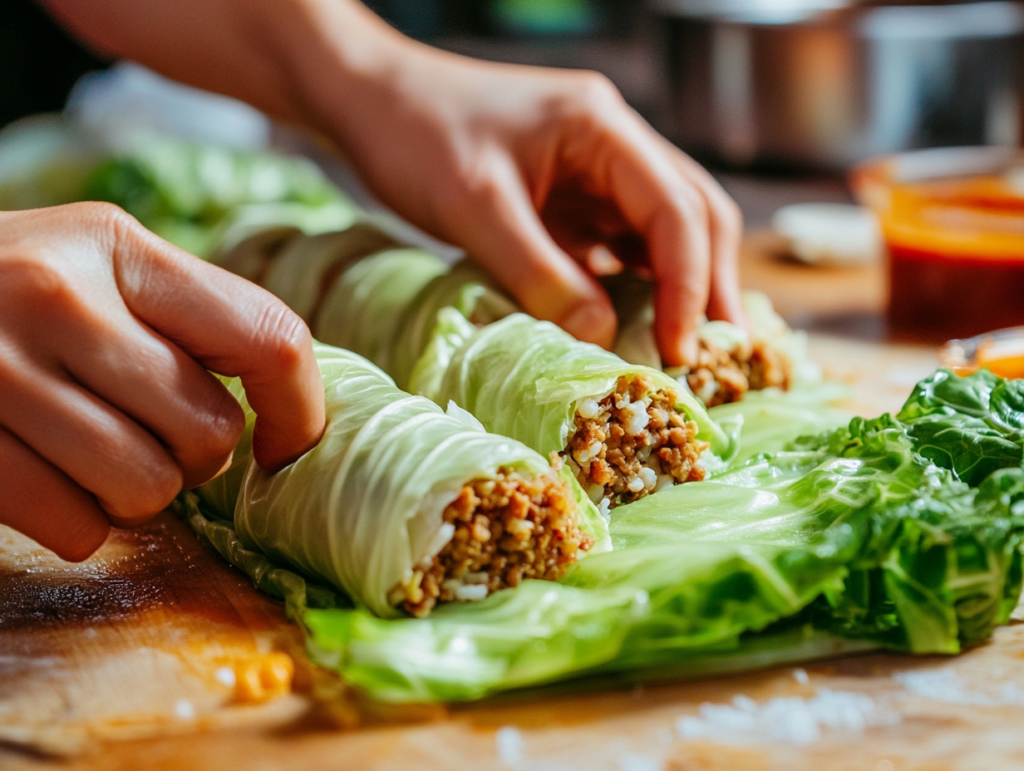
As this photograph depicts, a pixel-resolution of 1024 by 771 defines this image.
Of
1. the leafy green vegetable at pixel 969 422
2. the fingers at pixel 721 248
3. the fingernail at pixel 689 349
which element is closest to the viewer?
the leafy green vegetable at pixel 969 422

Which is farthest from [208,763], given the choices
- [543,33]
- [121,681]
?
[543,33]

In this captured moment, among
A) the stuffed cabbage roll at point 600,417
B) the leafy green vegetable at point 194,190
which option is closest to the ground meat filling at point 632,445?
the stuffed cabbage roll at point 600,417

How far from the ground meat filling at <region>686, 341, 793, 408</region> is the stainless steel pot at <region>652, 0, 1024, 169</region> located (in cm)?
296

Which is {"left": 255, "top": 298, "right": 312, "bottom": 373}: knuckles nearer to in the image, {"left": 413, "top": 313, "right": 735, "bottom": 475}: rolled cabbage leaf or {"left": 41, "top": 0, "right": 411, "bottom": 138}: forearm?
{"left": 413, "top": 313, "right": 735, "bottom": 475}: rolled cabbage leaf

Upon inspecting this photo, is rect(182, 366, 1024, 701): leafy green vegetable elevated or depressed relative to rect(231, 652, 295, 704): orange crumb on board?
elevated

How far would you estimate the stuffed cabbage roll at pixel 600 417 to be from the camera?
10.4 ft

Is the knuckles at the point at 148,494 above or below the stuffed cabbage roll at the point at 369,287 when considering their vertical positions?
above

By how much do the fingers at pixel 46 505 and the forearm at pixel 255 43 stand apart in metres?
2.58

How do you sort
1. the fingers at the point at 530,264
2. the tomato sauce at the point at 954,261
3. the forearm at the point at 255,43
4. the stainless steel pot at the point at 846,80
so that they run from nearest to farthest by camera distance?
the fingers at the point at 530,264
the forearm at the point at 255,43
the tomato sauce at the point at 954,261
the stainless steel pot at the point at 846,80

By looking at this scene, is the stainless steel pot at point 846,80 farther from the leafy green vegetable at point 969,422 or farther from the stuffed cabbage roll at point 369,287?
the leafy green vegetable at point 969,422

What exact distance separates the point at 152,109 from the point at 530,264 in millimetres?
6382

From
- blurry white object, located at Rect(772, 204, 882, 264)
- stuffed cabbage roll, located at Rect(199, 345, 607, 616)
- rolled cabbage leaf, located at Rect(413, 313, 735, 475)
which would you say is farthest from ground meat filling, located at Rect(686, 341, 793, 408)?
blurry white object, located at Rect(772, 204, 882, 264)

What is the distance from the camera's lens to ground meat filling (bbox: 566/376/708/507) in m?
3.17

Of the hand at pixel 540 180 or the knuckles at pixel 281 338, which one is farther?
the hand at pixel 540 180
